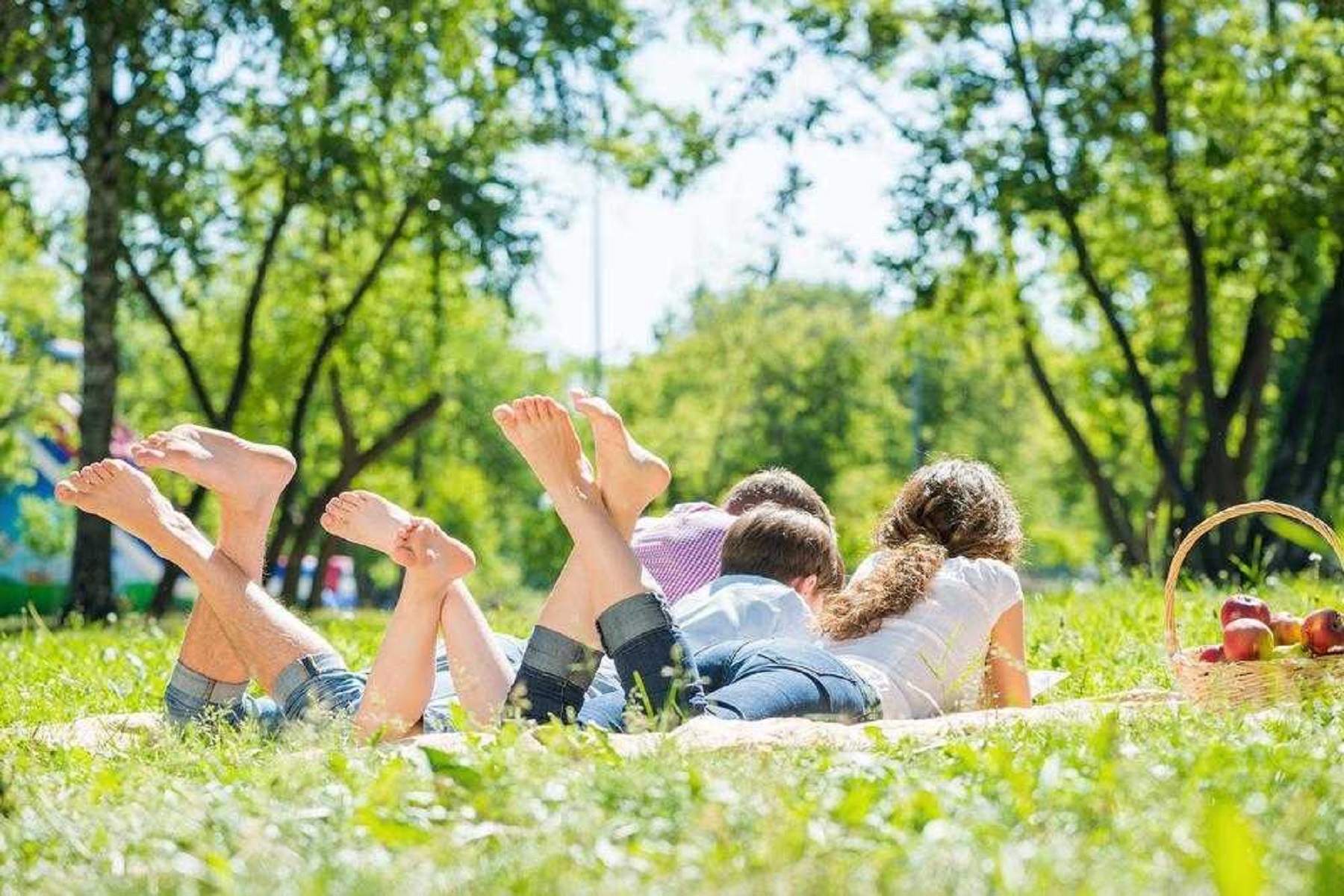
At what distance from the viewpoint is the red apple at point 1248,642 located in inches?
189

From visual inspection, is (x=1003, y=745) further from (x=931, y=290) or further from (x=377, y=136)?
(x=377, y=136)

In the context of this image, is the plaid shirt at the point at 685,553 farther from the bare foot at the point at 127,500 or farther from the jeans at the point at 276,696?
the bare foot at the point at 127,500

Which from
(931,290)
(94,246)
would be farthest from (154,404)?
(931,290)

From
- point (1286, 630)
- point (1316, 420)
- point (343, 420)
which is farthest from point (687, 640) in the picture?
point (343, 420)

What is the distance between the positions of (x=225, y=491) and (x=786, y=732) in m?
2.04

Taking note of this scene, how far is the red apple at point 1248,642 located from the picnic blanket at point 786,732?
8.5 inches

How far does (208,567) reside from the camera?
5.03 meters

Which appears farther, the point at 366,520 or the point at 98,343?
the point at 98,343

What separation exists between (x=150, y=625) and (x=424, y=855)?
7692 mm

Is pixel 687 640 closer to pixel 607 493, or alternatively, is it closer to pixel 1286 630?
pixel 607 493

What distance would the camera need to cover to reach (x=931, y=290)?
1565cm

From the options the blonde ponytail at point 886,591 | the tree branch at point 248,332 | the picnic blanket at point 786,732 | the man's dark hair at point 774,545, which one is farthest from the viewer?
the tree branch at point 248,332

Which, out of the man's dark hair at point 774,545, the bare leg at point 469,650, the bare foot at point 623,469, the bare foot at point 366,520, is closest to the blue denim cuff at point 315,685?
the bare leg at point 469,650

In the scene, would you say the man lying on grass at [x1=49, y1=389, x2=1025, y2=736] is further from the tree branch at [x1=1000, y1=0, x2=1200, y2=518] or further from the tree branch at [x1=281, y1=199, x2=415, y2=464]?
the tree branch at [x1=281, y1=199, x2=415, y2=464]
